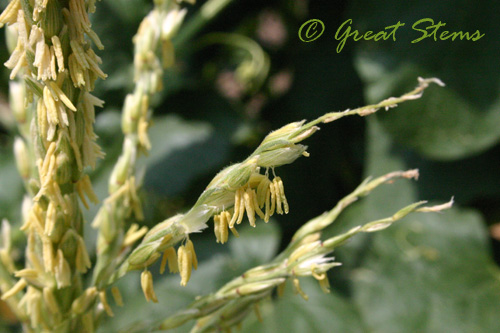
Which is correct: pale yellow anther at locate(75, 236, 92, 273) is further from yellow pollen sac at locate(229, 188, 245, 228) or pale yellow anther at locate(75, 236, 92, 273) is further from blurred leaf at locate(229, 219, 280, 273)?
blurred leaf at locate(229, 219, 280, 273)

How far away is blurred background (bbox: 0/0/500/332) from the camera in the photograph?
2.91 ft

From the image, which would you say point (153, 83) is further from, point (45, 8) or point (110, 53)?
point (110, 53)

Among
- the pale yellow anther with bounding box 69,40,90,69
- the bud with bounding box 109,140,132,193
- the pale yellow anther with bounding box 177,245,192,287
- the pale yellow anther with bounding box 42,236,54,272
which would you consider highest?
the pale yellow anther with bounding box 69,40,90,69

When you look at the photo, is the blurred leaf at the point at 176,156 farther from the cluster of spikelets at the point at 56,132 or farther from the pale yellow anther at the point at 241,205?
the pale yellow anther at the point at 241,205

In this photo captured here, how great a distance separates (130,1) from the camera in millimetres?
1017

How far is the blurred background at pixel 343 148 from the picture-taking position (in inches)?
35.0

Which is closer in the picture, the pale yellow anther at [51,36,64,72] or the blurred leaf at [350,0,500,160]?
the pale yellow anther at [51,36,64,72]

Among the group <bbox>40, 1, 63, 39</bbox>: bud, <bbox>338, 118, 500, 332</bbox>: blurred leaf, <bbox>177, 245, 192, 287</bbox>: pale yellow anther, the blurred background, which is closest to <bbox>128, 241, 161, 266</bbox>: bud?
<bbox>177, 245, 192, 287</bbox>: pale yellow anther

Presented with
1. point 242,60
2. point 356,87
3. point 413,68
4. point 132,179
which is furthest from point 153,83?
point 242,60

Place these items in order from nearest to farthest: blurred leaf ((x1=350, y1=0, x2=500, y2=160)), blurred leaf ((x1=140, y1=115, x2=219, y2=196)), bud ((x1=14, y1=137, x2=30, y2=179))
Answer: bud ((x1=14, y1=137, x2=30, y2=179))
blurred leaf ((x1=350, y1=0, x2=500, y2=160))
blurred leaf ((x1=140, y1=115, x2=219, y2=196))

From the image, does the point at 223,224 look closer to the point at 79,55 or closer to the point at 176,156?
the point at 79,55

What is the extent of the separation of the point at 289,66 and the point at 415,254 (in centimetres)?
51

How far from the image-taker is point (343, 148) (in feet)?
3.81

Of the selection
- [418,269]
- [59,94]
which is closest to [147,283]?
[59,94]
